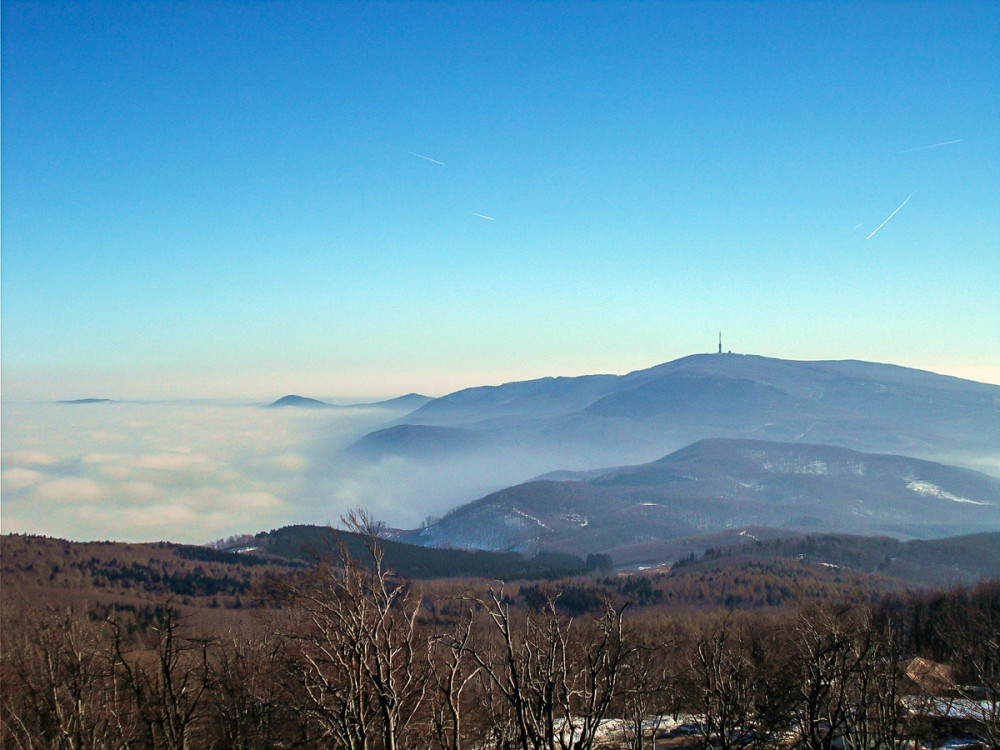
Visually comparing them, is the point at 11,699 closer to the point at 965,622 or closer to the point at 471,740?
the point at 471,740

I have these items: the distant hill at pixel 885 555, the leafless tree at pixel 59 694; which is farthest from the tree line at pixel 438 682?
the distant hill at pixel 885 555

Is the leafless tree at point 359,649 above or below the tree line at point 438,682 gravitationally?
above

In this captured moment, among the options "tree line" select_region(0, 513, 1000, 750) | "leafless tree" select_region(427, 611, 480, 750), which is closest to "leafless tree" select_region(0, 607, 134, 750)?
"tree line" select_region(0, 513, 1000, 750)

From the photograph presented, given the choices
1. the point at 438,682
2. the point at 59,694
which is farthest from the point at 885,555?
the point at 438,682

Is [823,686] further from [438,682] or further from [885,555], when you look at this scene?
[885,555]

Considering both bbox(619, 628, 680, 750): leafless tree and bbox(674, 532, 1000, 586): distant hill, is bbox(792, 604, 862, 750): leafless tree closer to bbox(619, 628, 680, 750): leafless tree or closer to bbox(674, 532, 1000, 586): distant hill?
bbox(619, 628, 680, 750): leafless tree

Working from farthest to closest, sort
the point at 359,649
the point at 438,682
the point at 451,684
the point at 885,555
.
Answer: the point at 885,555 < the point at 438,682 < the point at 359,649 < the point at 451,684

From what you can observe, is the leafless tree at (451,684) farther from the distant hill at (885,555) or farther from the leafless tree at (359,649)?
the distant hill at (885,555)

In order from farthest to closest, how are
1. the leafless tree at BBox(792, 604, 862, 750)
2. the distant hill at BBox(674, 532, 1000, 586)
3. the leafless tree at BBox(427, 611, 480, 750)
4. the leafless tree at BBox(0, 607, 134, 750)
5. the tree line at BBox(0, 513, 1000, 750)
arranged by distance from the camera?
the distant hill at BBox(674, 532, 1000, 586)
the leafless tree at BBox(0, 607, 134, 750)
the leafless tree at BBox(792, 604, 862, 750)
the tree line at BBox(0, 513, 1000, 750)
the leafless tree at BBox(427, 611, 480, 750)
